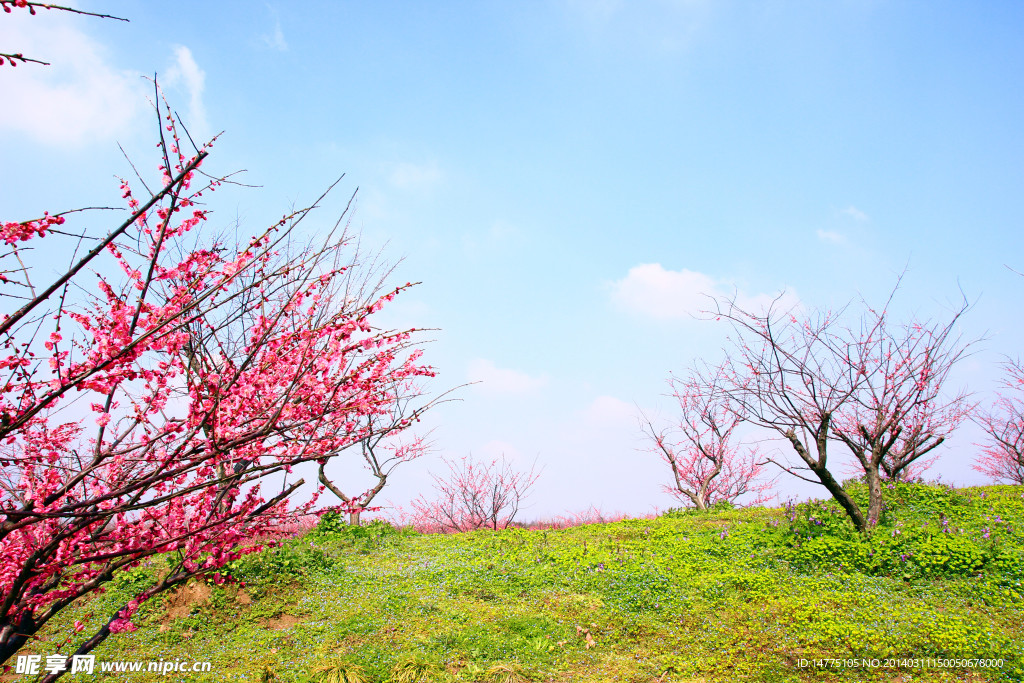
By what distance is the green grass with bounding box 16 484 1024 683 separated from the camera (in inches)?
281

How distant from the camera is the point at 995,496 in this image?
40.0 ft

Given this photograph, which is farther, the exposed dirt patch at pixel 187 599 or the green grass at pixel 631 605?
the exposed dirt patch at pixel 187 599

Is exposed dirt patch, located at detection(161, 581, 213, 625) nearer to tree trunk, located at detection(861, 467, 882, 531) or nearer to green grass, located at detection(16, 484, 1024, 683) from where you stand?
green grass, located at detection(16, 484, 1024, 683)

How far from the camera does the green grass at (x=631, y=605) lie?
7125mm

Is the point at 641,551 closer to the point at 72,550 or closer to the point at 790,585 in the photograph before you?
the point at 790,585

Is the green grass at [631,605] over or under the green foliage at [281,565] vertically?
under

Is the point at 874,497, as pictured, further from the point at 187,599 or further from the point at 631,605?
the point at 187,599

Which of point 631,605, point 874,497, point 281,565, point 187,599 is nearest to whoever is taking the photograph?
point 631,605

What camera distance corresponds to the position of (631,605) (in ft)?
29.8

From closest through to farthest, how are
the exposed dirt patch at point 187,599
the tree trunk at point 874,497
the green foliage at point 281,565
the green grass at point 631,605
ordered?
the green grass at point 631,605 < the exposed dirt patch at point 187,599 < the green foliage at point 281,565 < the tree trunk at point 874,497

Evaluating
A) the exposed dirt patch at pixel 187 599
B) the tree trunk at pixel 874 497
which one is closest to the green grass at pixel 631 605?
the exposed dirt patch at pixel 187 599

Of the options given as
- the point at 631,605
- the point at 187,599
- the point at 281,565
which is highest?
the point at 281,565

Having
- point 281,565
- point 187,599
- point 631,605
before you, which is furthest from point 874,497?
point 187,599

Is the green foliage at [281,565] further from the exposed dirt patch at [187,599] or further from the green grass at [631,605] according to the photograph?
the exposed dirt patch at [187,599]
